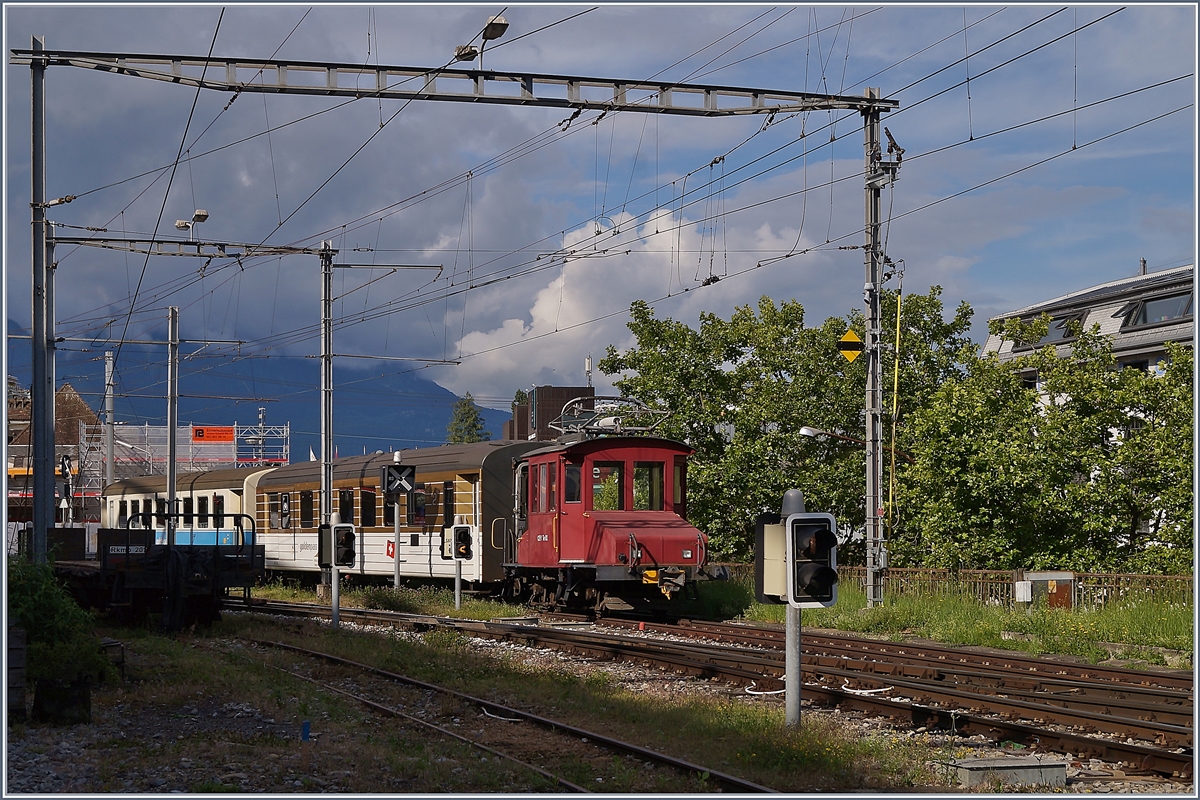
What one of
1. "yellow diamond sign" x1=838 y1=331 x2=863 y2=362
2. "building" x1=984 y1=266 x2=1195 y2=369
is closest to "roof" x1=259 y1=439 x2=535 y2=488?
"yellow diamond sign" x1=838 y1=331 x2=863 y2=362

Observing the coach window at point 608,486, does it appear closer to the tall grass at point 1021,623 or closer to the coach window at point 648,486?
the coach window at point 648,486

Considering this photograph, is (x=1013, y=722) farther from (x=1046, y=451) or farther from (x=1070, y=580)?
(x=1046, y=451)

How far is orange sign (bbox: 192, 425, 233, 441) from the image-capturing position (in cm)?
8619

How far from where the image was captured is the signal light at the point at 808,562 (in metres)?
9.74

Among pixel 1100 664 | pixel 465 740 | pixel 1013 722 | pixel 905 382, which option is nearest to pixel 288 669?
pixel 465 740

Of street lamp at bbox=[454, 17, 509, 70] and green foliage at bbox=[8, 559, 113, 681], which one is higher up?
street lamp at bbox=[454, 17, 509, 70]

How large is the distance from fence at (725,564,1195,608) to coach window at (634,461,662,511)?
4.28 meters

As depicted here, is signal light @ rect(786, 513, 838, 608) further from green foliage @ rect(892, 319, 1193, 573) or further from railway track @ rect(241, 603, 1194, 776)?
green foliage @ rect(892, 319, 1193, 573)

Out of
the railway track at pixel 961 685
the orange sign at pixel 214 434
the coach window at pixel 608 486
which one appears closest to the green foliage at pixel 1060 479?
the coach window at pixel 608 486

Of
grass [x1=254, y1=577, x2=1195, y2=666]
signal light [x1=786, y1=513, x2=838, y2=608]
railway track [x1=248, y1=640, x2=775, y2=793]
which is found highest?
signal light [x1=786, y1=513, x2=838, y2=608]

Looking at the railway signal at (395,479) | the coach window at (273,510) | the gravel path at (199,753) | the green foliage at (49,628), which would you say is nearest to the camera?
the gravel path at (199,753)

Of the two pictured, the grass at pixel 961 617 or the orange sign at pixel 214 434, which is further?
the orange sign at pixel 214 434

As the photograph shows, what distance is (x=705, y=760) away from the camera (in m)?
9.38

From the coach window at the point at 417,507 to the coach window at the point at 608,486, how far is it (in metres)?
6.05
